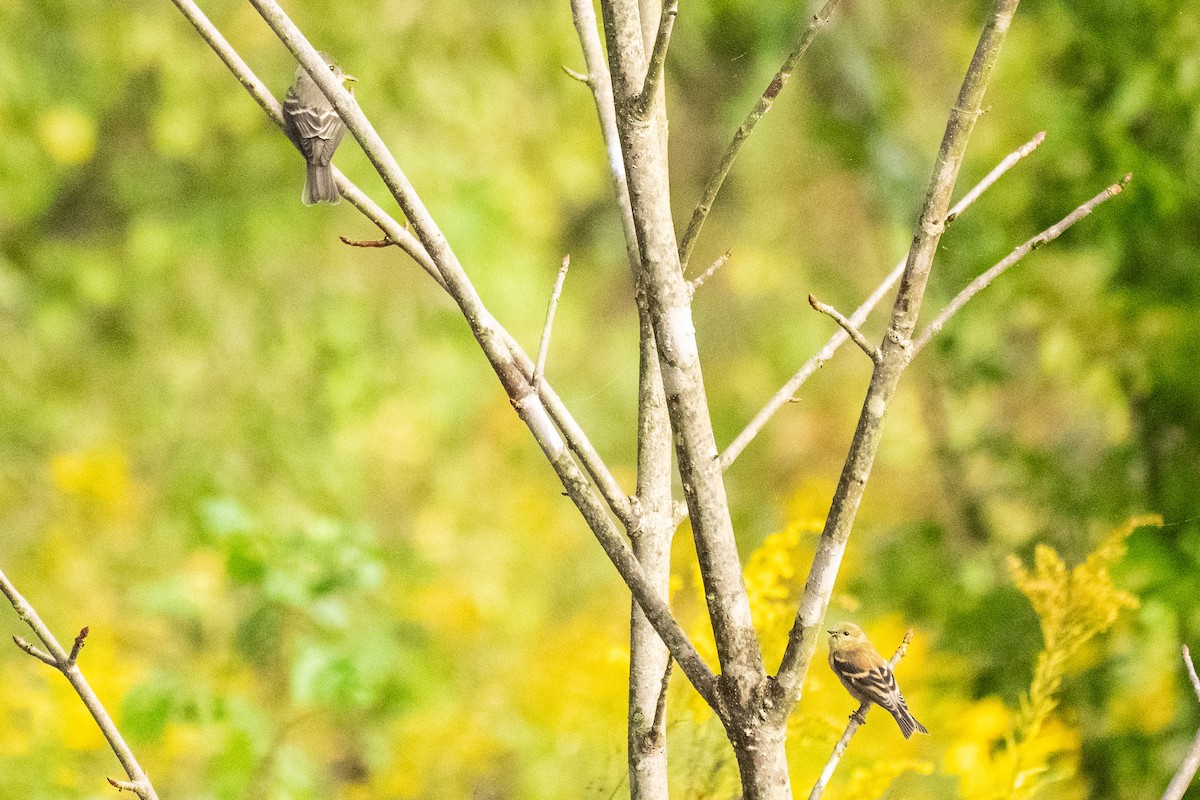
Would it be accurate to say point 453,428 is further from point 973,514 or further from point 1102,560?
point 1102,560

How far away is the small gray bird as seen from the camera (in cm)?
77

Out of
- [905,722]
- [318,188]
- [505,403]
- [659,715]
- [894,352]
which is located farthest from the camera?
[505,403]

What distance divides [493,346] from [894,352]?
18 cm

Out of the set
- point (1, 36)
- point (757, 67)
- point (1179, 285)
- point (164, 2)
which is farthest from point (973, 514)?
point (1, 36)

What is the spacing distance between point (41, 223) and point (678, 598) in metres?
2.49

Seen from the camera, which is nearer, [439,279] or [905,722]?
[439,279]

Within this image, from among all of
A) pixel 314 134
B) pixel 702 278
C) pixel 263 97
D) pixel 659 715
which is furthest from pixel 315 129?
pixel 659 715

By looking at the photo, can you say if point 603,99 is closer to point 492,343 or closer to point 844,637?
point 492,343

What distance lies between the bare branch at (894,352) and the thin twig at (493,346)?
4 centimetres

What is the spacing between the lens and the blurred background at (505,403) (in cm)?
98

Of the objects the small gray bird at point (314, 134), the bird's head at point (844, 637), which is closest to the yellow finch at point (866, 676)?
the bird's head at point (844, 637)

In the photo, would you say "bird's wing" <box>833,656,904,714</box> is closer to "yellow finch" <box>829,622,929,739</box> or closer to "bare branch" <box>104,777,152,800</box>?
"yellow finch" <box>829,622,929,739</box>

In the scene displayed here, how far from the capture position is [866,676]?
626 mm

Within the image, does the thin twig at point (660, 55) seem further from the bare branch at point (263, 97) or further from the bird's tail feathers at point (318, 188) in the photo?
the bird's tail feathers at point (318, 188)
